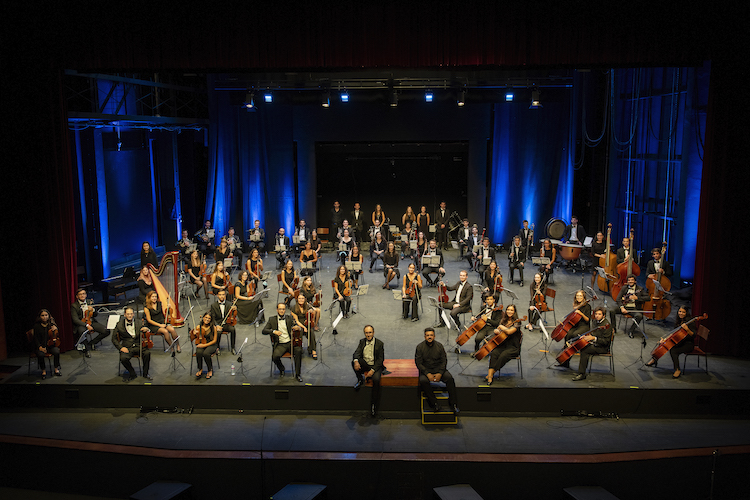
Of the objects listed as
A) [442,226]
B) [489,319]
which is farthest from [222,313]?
[442,226]

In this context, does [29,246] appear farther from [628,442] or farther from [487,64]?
[628,442]

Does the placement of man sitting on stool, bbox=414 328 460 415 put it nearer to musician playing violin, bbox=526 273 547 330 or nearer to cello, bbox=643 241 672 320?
musician playing violin, bbox=526 273 547 330

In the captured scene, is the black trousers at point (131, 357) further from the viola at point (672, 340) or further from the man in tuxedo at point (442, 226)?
the man in tuxedo at point (442, 226)

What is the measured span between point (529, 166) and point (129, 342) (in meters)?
11.4

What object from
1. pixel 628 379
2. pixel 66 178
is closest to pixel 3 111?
pixel 66 178

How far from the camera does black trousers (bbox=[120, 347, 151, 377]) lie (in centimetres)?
924

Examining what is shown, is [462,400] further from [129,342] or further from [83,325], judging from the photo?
[83,325]

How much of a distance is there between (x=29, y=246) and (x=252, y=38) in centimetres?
462

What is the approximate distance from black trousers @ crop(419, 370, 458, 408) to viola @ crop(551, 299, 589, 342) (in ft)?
6.86

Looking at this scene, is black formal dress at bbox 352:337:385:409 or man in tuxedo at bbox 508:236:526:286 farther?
man in tuxedo at bbox 508:236:526:286

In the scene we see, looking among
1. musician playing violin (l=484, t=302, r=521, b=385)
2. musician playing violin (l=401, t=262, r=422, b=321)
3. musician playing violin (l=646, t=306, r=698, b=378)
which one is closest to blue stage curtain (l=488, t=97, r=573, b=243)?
musician playing violin (l=401, t=262, r=422, b=321)

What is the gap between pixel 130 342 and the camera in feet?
31.3

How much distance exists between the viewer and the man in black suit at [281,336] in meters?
9.30

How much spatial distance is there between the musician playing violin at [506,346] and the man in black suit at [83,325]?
5.80 metres
